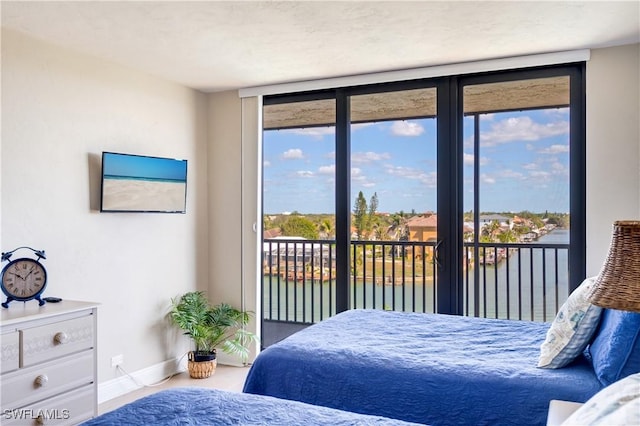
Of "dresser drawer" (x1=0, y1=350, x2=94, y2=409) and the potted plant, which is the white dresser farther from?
the potted plant

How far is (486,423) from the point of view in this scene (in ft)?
6.36

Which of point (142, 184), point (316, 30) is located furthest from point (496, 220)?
point (142, 184)

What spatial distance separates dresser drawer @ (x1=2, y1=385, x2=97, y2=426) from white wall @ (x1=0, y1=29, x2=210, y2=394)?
71 centimetres

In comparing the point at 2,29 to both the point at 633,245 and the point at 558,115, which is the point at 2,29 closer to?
the point at 633,245

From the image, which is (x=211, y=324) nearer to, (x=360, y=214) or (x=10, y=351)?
(x=360, y=214)

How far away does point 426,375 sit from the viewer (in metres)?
2.11

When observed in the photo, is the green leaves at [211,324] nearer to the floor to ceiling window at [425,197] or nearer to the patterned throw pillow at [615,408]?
the floor to ceiling window at [425,197]

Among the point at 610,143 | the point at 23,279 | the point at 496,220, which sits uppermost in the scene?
the point at 610,143

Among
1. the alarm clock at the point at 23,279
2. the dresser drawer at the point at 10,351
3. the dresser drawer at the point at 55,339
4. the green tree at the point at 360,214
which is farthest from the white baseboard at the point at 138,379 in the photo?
the green tree at the point at 360,214

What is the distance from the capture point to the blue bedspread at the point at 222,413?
5.04ft

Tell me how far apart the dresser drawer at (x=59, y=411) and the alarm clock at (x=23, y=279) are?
0.55 m

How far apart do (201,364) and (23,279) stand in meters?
1.68

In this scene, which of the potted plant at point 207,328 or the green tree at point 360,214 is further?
the green tree at point 360,214

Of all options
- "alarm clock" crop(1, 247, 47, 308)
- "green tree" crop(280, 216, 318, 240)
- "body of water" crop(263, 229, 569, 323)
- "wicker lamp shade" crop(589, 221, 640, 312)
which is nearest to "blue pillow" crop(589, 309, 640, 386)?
"wicker lamp shade" crop(589, 221, 640, 312)
